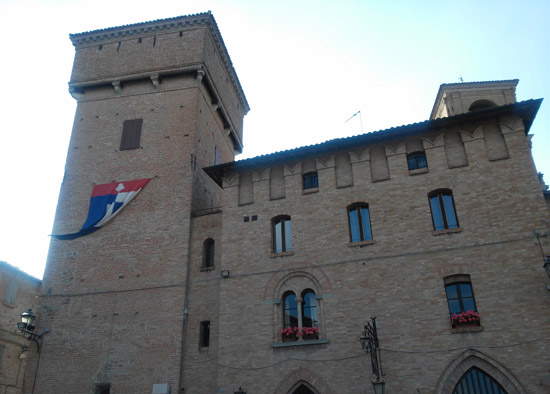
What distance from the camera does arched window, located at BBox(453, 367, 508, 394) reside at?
1612cm

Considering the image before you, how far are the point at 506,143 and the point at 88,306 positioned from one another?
18.7 m

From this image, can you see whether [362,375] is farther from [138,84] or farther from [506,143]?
[138,84]

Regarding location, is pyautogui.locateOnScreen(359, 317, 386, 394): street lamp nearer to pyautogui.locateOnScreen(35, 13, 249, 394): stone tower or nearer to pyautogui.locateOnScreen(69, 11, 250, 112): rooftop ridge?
pyautogui.locateOnScreen(35, 13, 249, 394): stone tower

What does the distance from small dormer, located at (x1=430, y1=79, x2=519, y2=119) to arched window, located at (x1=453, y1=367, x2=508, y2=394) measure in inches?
663

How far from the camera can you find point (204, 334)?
21.0 meters

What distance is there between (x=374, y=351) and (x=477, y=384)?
10.9 ft

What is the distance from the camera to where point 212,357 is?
66.3 ft

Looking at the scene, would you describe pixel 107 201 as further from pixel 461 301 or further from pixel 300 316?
pixel 461 301

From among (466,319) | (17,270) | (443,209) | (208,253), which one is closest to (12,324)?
(17,270)

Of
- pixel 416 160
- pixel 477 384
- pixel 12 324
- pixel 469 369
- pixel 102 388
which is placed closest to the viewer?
pixel 477 384

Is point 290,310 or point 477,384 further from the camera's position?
point 290,310

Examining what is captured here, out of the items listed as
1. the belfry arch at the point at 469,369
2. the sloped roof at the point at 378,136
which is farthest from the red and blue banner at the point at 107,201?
the belfry arch at the point at 469,369

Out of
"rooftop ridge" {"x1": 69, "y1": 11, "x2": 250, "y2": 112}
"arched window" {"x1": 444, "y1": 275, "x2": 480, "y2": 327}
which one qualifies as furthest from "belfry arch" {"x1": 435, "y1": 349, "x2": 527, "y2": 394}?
"rooftop ridge" {"x1": 69, "y1": 11, "x2": 250, "y2": 112}

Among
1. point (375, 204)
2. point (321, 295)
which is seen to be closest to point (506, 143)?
point (375, 204)
